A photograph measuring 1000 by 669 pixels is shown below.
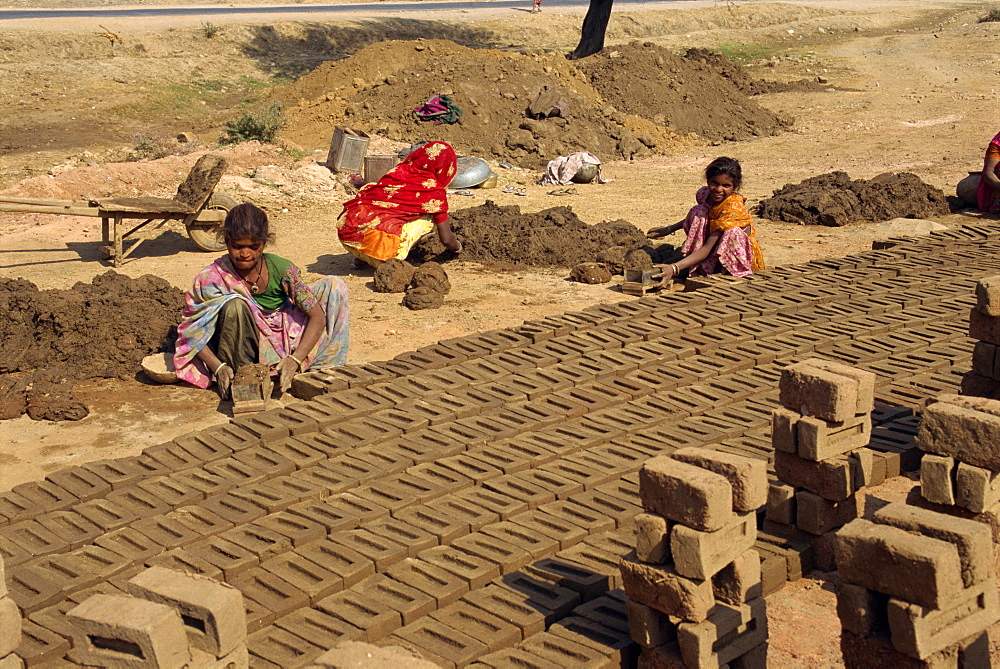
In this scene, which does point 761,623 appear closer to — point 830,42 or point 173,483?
point 173,483

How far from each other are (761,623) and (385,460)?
6.53 ft

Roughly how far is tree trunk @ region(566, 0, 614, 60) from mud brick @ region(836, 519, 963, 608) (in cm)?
1929

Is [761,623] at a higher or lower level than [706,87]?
lower

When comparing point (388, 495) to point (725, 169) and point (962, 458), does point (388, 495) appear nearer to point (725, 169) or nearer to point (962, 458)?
point (962, 458)

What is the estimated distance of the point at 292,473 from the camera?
4.44 metres

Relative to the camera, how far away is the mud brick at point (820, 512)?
12.2 feet

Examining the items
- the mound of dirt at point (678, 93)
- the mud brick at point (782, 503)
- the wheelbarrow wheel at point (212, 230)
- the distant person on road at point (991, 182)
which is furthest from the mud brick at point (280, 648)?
the mound of dirt at point (678, 93)

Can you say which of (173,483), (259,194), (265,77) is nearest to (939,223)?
(259,194)

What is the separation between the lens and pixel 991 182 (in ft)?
31.8

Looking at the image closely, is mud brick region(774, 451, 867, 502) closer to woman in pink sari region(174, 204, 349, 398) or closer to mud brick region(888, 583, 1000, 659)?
mud brick region(888, 583, 1000, 659)

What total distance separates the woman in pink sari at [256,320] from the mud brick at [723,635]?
3254 mm

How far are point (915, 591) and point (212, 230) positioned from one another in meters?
8.44

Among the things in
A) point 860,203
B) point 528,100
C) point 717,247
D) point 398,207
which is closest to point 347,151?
point 528,100

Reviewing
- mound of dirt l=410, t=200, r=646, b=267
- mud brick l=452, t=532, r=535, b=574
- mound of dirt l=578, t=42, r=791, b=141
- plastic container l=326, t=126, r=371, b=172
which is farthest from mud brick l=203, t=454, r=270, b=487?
mound of dirt l=578, t=42, r=791, b=141
